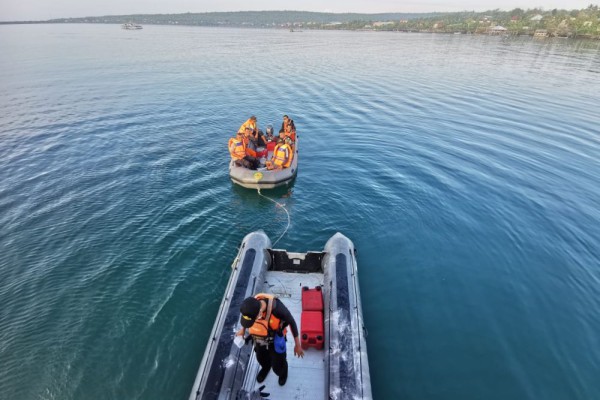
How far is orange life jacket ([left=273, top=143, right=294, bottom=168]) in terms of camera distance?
1363cm

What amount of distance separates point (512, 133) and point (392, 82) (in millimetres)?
15779

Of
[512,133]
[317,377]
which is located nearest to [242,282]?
[317,377]

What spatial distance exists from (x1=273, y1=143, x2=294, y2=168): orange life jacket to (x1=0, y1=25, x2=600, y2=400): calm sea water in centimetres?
120

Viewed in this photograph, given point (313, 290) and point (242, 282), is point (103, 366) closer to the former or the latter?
point (242, 282)

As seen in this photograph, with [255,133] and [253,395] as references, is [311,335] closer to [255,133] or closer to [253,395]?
[253,395]

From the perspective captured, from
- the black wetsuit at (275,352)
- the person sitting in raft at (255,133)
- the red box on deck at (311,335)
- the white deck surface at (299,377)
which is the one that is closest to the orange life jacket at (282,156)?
the person sitting in raft at (255,133)

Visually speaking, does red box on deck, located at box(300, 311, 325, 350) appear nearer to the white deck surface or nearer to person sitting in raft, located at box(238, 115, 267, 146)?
the white deck surface

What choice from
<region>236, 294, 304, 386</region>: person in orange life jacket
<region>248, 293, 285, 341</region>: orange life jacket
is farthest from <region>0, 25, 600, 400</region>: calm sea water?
<region>248, 293, 285, 341</region>: orange life jacket

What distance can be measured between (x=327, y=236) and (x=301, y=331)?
4.84m

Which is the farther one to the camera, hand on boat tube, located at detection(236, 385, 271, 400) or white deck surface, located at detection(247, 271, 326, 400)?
white deck surface, located at detection(247, 271, 326, 400)

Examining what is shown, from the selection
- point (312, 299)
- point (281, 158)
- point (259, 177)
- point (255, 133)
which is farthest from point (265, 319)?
point (255, 133)

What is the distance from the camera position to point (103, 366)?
7051 millimetres

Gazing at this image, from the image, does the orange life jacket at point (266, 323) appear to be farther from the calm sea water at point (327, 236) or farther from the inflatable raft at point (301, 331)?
the calm sea water at point (327, 236)

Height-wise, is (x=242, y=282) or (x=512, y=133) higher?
(x=242, y=282)
